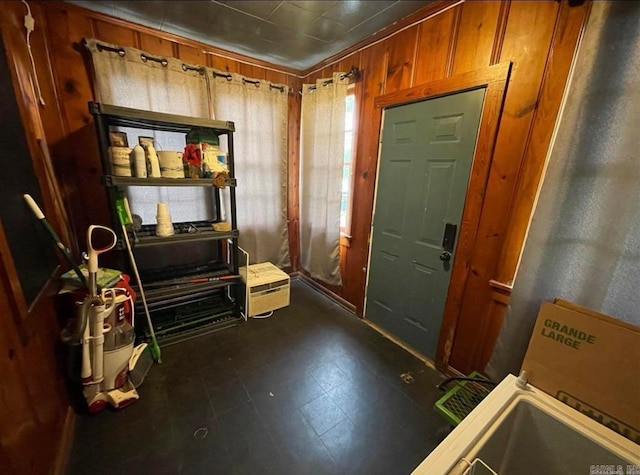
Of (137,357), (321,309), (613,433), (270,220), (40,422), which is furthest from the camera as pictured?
(270,220)

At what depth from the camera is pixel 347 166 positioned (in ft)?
8.20

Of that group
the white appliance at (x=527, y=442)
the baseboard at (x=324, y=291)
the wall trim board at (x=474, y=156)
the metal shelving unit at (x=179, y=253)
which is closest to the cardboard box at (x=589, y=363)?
the white appliance at (x=527, y=442)

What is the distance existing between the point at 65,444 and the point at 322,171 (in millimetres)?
2539

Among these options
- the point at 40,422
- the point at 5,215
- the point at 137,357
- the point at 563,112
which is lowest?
the point at 137,357

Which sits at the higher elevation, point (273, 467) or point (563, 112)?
point (563, 112)

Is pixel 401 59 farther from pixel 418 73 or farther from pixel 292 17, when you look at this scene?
pixel 292 17

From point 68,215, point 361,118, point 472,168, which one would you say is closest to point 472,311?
point 472,168

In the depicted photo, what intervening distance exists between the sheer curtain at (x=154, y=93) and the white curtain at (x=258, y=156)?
223mm

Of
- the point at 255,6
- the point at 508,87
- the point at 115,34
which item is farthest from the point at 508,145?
the point at 115,34

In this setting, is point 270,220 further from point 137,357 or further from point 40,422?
point 40,422

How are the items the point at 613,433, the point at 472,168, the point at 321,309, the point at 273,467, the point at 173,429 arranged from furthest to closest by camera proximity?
the point at 321,309
the point at 472,168
the point at 173,429
the point at 273,467
the point at 613,433

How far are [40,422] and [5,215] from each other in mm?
845

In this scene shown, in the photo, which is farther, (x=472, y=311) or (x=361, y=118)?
(x=361, y=118)

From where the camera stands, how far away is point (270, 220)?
2.91 metres
